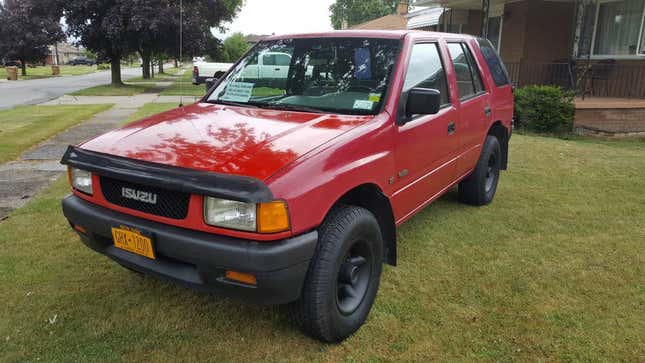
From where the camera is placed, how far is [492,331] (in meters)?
2.95

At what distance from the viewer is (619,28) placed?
11.9 meters

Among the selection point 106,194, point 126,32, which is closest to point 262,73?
point 106,194

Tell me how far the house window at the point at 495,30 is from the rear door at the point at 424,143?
12410 millimetres

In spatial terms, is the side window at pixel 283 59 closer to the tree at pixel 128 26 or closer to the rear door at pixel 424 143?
the rear door at pixel 424 143

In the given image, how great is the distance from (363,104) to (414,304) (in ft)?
4.45

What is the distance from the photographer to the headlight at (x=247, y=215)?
2.26 metres

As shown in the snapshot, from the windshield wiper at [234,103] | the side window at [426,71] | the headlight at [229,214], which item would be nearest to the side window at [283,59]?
the windshield wiper at [234,103]

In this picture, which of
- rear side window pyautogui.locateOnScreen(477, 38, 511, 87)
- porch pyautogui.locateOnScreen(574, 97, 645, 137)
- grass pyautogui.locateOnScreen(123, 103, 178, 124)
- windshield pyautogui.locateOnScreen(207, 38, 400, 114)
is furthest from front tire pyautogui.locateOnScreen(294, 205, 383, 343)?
grass pyautogui.locateOnScreen(123, 103, 178, 124)

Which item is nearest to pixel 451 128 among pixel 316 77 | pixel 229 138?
pixel 316 77

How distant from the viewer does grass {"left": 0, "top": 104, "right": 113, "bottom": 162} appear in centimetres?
786

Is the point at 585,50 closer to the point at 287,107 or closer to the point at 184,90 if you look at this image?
the point at 287,107

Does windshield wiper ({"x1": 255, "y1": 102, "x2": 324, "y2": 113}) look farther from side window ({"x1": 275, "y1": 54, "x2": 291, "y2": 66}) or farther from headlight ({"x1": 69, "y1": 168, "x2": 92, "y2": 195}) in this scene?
headlight ({"x1": 69, "y1": 168, "x2": 92, "y2": 195})

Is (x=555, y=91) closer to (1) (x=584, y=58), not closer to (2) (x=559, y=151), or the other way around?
(2) (x=559, y=151)

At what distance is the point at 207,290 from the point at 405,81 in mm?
1913
